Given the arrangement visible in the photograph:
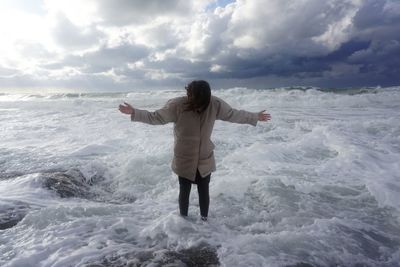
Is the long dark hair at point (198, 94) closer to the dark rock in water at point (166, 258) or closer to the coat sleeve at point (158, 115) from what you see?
the coat sleeve at point (158, 115)

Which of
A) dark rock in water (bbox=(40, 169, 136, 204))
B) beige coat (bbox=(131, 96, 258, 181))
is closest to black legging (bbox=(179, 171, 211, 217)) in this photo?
beige coat (bbox=(131, 96, 258, 181))

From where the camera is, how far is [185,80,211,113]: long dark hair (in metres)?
3.86

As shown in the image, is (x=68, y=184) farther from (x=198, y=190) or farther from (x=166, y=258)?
(x=166, y=258)

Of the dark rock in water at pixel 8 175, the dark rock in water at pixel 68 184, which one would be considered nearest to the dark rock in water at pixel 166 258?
the dark rock in water at pixel 68 184

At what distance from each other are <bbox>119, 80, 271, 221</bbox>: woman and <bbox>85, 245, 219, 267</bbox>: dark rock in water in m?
0.86

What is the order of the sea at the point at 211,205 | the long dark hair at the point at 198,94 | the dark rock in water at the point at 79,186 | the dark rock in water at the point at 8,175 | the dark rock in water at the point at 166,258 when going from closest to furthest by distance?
the dark rock in water at the point at 166,258 < the long dark hair at the point at 198,94 < the sea at the point at 211,205 < the dark rock in water at the point at 79,186 < the dark rock in water at the point at 8,175

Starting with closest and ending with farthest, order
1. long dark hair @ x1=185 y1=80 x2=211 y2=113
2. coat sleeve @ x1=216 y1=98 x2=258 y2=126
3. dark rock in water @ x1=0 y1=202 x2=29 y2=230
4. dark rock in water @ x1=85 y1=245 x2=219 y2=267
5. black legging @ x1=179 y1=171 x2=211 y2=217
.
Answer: dark rock in water @ x1=85 y1=245 x2=219 y2=267
long dark hair @ x1=185 y1=80 x2=211 y2=113
coat sleeve @ x1=216 y1=98 x2=258 y2=126
black legging @ x1=179 y1=171 x2=211 y2=217
dark rock in water @ x1=0 y1=202 x2=29 y2=230

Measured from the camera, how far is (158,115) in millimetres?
4059

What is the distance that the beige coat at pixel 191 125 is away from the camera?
407 centimetres

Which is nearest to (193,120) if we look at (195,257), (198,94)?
(198,94)

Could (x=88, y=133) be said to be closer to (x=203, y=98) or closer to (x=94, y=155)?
(x=94, y=155)

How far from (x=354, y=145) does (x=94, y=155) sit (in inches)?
272

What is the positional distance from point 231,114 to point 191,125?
1.77ft

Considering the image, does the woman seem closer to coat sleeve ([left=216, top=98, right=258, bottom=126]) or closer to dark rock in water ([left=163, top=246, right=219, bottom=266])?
coat sleeve ([left=216, top=98, right=258, bottom=126])
